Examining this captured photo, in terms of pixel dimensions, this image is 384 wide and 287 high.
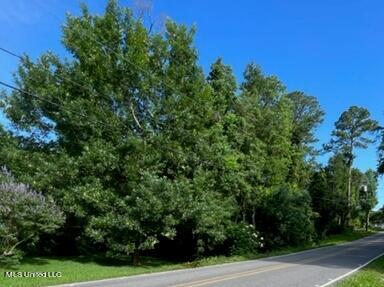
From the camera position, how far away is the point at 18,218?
18.8m

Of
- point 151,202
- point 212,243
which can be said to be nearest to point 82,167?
point 151,202

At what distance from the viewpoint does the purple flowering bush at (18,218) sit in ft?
60.6

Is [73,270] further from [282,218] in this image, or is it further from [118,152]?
[282,218]

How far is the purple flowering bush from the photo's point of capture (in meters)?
18.5

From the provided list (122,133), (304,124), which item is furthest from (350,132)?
(122,133)

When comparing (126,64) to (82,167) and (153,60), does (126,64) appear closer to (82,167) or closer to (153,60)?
(153,60)

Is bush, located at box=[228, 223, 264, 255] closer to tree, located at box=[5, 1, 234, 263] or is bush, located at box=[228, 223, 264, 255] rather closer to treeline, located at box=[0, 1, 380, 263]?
treeline, located at box=[0, 1, 380, 263]

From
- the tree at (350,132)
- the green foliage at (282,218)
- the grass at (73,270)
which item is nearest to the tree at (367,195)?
the tree at (350,132)

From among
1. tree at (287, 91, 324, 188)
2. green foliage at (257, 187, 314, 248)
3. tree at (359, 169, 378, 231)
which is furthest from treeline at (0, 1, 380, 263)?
tree at (359, 169, 378, 231)

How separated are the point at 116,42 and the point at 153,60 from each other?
2.35m

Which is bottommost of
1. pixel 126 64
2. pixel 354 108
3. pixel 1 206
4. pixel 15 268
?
pixel 15 268

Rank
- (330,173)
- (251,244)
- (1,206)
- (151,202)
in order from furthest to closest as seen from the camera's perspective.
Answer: (330,173)
(251,244)
(151,202)
(1,206)

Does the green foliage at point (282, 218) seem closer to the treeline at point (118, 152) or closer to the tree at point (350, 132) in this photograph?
the treeline at point (118, 152)

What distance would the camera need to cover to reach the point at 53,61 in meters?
27.0
